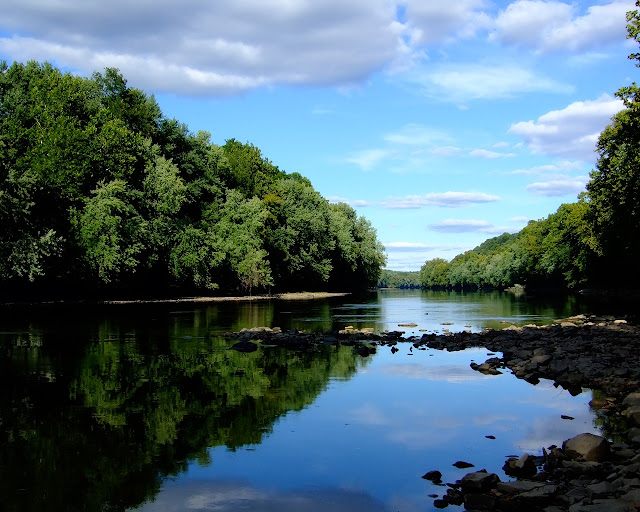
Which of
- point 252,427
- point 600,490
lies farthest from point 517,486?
point 252,427

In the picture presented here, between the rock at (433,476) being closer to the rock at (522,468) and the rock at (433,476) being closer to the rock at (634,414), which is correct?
the rock at (522,468)

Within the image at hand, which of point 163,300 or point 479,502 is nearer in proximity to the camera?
point 479,502

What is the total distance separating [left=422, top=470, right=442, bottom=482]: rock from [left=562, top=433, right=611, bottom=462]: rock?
2536mm

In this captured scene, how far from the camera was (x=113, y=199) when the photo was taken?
2215 inches

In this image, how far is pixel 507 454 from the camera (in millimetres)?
12305

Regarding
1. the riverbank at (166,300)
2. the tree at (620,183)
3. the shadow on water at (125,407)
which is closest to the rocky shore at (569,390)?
the shadow on water at (125,407)

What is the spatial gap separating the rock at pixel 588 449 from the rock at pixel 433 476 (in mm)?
2536

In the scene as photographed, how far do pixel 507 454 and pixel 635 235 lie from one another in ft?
188

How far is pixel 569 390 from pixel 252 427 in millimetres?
10434

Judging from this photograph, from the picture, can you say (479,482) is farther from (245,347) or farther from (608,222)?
(608,222)

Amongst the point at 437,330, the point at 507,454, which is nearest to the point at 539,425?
the point at 507,454

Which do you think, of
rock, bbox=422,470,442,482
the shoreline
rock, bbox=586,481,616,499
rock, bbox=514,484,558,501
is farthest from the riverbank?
rock, bbox=586,481,616,499

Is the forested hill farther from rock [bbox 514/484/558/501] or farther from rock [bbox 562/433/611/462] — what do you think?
rock [bbox 514/484/558/501]

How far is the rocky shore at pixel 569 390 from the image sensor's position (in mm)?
9141
